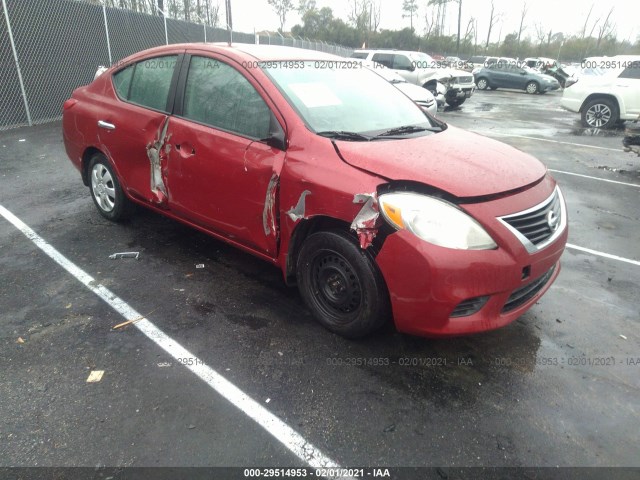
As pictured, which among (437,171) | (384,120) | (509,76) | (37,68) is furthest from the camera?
(509,76)

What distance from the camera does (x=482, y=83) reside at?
25594mm

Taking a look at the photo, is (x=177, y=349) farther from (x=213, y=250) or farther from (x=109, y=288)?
(x=213, y=250)

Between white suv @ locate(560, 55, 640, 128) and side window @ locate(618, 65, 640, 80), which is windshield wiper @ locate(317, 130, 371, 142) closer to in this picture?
white suv @ locate(560, 55, 640, 128)

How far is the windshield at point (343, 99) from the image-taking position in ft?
10.0

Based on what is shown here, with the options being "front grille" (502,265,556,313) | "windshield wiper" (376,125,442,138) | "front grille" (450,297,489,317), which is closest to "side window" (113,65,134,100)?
"windshield wiper" (376,125,442,138)

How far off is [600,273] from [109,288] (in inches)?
164

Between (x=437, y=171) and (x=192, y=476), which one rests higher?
(x=437, y=171)

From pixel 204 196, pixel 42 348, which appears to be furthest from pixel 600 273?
pixel 42 348

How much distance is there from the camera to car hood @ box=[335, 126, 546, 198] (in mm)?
2510

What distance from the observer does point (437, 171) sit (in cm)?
257

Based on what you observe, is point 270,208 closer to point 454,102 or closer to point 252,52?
point 252,52

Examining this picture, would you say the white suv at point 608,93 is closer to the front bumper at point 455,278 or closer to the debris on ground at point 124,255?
the front bumper at point 455,278

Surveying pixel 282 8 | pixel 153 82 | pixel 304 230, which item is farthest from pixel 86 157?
pixel 282 8

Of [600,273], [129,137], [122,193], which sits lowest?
[600,273]
